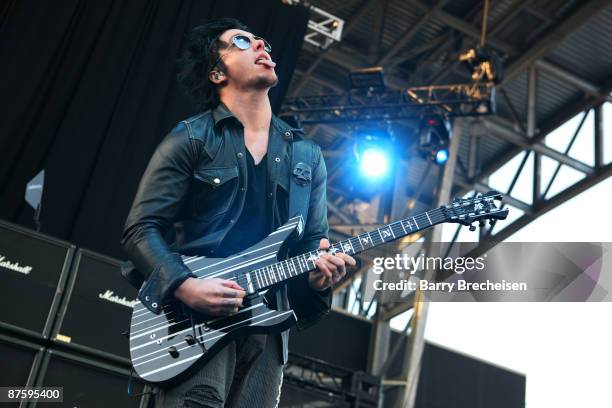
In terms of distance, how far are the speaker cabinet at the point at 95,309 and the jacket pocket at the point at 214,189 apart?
211 cm

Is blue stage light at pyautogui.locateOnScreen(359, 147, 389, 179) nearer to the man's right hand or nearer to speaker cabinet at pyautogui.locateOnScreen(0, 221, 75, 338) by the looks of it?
speaker cabinet at pyautogui.locateOnScreen(0, 221, 75, 338)

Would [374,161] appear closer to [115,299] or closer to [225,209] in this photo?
[115,299]

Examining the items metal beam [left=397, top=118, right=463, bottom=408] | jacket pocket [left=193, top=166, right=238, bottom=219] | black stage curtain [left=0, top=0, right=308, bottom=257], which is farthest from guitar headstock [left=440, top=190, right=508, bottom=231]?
metal beam [left=397, top=118, right=463, bottom=408]

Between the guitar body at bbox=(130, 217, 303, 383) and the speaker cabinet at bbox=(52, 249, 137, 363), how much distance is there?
2.07m

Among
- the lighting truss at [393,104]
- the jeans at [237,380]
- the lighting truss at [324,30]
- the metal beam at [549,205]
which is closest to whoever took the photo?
the jeans at [237,380]

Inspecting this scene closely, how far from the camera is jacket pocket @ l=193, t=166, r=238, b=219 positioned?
7.23 feet

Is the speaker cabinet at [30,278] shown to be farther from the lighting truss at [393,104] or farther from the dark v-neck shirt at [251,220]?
the lighting truss at [393,104]

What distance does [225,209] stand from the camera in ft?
7.17

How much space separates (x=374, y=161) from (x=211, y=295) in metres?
8.65

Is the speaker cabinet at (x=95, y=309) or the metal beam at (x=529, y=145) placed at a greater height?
the metal beam at (x=529, y=145)

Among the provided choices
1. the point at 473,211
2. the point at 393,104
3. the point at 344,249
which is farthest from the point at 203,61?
the point at 393,104

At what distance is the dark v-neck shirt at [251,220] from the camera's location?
2213mm

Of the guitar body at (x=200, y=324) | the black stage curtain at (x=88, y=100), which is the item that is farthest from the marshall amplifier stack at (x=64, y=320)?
the guitar body at (x=200, y=324)

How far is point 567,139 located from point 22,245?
29.7ft
